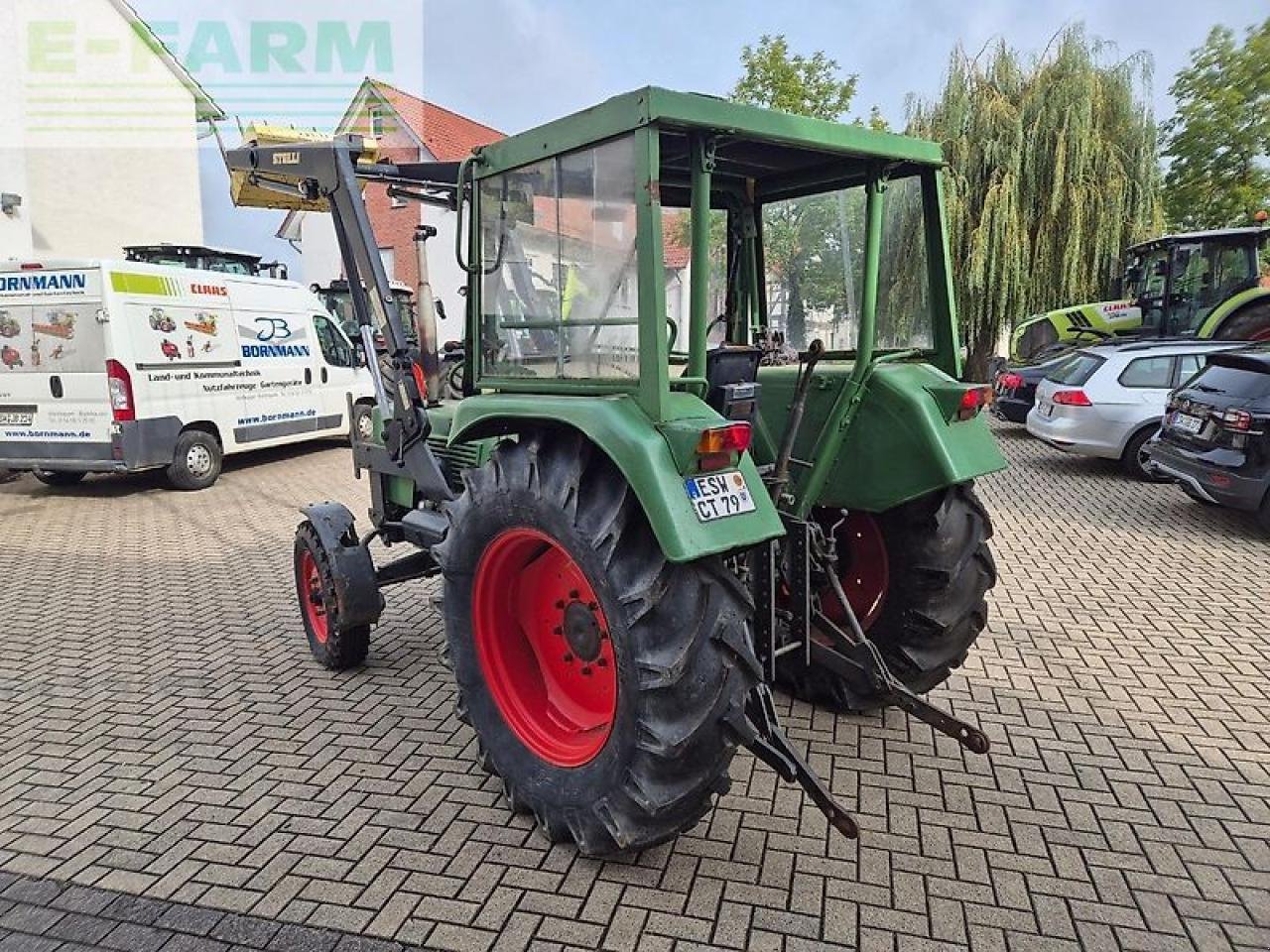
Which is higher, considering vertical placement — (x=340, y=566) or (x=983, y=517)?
(x=983, y=517)

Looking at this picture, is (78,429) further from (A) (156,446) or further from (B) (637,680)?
(B) (637,680)

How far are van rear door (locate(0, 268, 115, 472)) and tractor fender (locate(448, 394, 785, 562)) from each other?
7379 mm

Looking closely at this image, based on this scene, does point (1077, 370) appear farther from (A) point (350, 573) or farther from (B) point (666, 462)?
(B) point (666, 462)

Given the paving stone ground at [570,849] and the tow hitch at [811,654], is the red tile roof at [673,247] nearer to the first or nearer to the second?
the tow hitch at [811,654]

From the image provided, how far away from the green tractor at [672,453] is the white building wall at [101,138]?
13297mm

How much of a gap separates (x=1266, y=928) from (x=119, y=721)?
14.5 feet

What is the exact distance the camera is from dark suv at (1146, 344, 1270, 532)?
6465mm

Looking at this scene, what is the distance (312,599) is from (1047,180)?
45.5 feet

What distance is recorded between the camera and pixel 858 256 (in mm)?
3320

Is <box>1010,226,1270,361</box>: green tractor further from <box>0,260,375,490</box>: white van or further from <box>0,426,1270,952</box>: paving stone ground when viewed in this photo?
<box>0,260,375,490</box>: white van

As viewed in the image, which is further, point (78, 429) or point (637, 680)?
point (78, 429)

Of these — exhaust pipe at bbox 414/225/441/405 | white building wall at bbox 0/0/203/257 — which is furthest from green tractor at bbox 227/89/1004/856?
white building wall at bbox 0/0/203/257

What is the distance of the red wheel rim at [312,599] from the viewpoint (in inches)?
178

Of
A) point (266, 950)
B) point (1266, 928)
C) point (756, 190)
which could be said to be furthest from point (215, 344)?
point (1266, 928)
